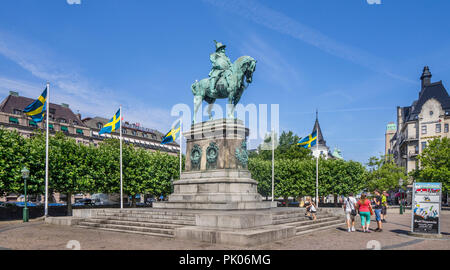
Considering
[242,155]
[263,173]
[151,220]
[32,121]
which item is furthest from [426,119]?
[32,121]

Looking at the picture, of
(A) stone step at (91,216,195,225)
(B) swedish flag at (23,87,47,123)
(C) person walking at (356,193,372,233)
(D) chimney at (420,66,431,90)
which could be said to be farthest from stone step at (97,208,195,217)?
(D) chimney at (420,66,431,90)

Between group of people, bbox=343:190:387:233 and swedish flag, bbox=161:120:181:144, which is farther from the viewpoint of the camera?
swedish flag, bbox=161:120:181:144

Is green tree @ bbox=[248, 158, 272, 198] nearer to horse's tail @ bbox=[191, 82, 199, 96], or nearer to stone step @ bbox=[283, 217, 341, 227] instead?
stone step @ bbox=[283, 217, 341, 227]

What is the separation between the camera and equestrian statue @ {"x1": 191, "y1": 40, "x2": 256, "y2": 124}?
22828mm

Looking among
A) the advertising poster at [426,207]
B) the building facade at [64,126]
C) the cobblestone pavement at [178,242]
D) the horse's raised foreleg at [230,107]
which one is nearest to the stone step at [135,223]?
the cobblestone pavement at [178,242]

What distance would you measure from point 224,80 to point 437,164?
45.1 metres

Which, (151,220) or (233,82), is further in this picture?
(233,82)

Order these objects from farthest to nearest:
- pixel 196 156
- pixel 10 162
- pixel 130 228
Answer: pixel 10 162 → pixel 196 156 → pixel 130 228

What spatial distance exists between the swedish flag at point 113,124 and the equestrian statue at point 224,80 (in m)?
9.78

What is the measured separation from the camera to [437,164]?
172 ft

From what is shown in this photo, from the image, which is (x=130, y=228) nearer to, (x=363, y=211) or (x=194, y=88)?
(x=194, y=88)

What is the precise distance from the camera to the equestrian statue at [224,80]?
2283 centimetres

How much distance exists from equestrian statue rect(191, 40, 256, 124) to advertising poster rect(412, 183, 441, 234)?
39.0 ft
